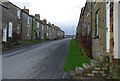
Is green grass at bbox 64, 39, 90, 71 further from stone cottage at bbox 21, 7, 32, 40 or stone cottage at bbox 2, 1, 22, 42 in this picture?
stone cottage at bbox 21, 7, 32, 40

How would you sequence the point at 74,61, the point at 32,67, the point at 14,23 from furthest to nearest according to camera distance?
the point at 14,23, the point at 74,61, the point at 32,67

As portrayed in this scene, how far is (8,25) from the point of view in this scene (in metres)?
17.0

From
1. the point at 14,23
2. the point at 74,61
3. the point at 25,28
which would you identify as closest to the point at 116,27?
the point at 74,61

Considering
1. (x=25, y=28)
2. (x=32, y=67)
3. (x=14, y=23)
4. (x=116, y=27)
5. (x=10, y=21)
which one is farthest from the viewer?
(x=25, y=28)

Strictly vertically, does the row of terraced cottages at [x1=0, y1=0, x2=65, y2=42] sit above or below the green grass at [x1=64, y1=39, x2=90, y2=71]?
above

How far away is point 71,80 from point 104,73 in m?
1.61

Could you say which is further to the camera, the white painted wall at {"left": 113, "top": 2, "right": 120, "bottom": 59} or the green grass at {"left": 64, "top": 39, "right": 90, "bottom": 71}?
the green grass at {"left": 64, "top": 39, "right": 90, "bottom": 71}

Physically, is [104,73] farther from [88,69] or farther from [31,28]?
[31,28]

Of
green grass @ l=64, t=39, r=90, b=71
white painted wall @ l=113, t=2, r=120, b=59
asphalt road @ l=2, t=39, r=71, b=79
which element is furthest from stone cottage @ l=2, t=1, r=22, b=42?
white painted wall @ l=113, t=2, r=120, b=59

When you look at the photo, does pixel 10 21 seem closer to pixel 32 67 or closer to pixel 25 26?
pixel 25 26

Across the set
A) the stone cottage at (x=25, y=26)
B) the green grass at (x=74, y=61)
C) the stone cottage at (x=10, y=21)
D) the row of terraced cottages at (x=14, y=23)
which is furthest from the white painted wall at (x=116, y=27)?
the stone cottage at (x=25, y=26)

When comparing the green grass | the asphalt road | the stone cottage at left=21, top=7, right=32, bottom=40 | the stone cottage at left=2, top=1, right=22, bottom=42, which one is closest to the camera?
the asphalt road

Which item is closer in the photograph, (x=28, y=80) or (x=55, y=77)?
(x=28, y=80)

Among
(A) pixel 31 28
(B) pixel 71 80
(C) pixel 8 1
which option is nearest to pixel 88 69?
(B) pixel 71 80
